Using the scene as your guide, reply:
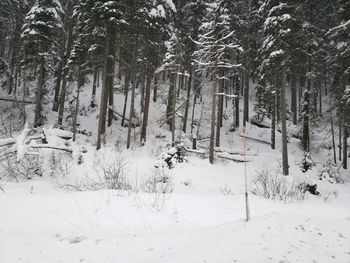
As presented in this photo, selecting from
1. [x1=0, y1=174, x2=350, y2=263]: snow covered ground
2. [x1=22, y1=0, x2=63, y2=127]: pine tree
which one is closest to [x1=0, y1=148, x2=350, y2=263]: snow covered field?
[x1=0, y1=174, x2=350, y2=263]: snow covered ground

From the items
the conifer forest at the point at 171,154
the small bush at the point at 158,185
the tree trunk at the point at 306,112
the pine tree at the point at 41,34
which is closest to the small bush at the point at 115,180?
the conifer forest at the point at 171,154

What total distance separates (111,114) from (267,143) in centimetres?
1445

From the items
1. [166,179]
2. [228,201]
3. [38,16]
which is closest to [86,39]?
[38,16]

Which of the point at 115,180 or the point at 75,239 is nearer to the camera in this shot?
the point at 75,239

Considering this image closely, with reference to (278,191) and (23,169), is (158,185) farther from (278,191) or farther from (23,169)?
(23,169)

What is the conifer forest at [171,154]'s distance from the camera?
4812 millimetres

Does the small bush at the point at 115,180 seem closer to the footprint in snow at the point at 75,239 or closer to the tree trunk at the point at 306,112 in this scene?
the footprint in snow at the point at 75,239

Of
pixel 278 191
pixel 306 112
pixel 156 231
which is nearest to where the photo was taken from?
pixel 156 231

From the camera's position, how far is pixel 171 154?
17703 millimetres

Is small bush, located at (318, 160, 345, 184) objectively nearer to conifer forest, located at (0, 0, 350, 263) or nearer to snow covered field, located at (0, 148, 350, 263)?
conifer forest, located at (0, 0, 350, 263)

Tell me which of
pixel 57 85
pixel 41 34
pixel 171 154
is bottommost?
pixel 171 154

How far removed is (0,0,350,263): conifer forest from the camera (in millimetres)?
4812

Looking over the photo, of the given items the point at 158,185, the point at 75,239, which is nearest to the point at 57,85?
the point at 158,185

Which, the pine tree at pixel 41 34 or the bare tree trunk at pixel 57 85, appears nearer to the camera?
the pine tree at pixel 41 34
